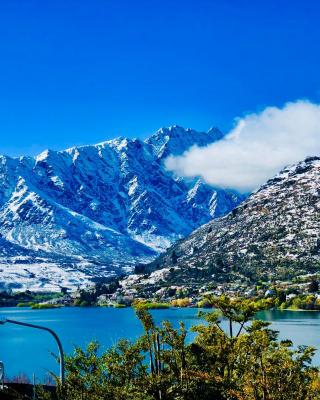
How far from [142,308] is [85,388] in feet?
21.8

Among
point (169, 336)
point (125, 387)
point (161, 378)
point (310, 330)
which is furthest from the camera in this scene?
point (310, 330)

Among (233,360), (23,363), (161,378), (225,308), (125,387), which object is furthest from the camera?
(23,363)

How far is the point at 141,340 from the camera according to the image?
43531 millimetres

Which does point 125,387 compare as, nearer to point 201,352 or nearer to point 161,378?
point 161,378

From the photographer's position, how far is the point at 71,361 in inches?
1708

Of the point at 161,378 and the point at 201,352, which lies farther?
the point at 201,352

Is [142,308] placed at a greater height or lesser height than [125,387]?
greater

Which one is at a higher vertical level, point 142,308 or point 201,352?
point 142,308

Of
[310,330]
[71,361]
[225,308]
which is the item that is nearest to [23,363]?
[310,330]

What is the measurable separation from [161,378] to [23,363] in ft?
346

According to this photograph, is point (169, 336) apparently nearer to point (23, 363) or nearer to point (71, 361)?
point (71, 361)

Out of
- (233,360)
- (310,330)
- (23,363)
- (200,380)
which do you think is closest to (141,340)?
(200,380)

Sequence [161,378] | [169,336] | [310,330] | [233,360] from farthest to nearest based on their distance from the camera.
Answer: [310,330] → [233,360] → [169,336] → [161,378]

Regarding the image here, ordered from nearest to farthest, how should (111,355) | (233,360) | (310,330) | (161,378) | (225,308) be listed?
(161,378) < (111,355) < (233,360) < (225,308) < (310,330)
